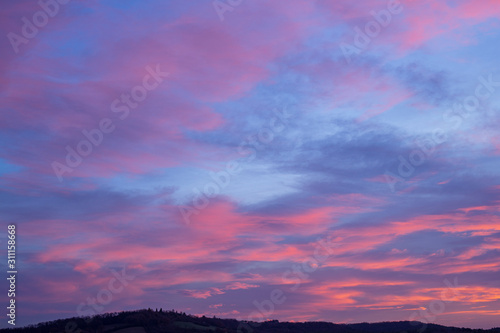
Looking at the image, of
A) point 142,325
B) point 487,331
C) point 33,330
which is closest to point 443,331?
point 487,331

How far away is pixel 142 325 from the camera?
51.7m

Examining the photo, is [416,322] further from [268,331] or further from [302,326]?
[268,331]

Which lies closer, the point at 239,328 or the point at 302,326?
the point at 239,328

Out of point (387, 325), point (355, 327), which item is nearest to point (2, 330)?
point (355, 327)

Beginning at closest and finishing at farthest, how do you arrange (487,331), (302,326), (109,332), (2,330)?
(109,332)
(487,331)
(2,330)
(302,326)

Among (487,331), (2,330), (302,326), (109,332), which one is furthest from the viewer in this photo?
(302,326)

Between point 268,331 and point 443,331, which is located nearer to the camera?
point 443,331

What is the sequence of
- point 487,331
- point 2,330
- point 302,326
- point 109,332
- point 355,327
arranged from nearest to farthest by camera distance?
point 109,332, point 487,331, point 2,330, point 302,326, point 355,327

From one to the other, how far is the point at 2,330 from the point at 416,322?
58066 mm

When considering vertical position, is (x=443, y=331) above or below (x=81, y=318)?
below

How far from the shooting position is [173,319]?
184ft

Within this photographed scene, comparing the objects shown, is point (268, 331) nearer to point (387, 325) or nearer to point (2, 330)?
point (387, 325)

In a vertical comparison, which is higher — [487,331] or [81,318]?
[81,318]

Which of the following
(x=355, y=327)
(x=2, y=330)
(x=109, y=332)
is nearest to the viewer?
(x=109, y=332)
